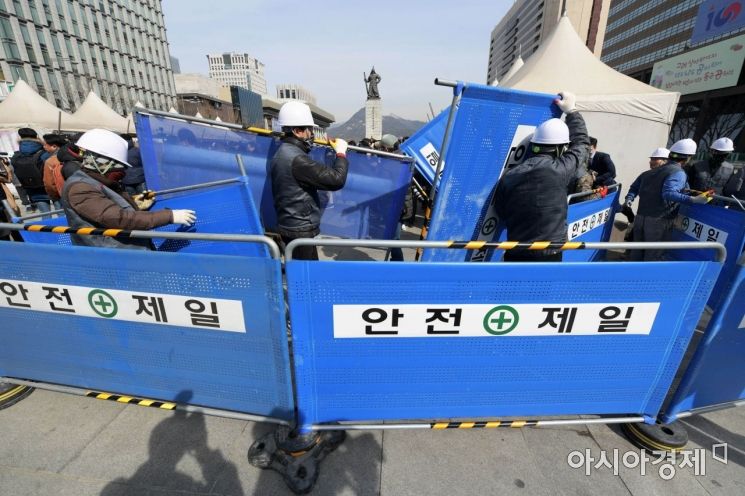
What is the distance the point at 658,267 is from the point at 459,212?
1802 mm

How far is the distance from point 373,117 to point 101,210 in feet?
75.5

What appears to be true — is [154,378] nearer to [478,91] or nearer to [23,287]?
[23,287]

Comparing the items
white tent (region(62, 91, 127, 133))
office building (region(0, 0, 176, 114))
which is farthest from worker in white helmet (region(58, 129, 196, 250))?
office building (region(0, 0, 176, 114))

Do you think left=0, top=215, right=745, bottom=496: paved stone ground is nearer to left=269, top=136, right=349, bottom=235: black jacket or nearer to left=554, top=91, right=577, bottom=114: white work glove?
left=269, top=136, right=349, bottom=235: black jacket

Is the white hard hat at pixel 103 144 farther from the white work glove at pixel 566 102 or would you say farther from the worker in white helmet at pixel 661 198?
the worker in white helmet at pixel 661 198

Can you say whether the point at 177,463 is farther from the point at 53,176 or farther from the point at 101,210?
the point at 53,176

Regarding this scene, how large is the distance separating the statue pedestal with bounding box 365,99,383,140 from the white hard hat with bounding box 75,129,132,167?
869 inches

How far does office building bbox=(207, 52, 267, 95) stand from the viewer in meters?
152

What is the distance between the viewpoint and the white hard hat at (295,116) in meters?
3.08

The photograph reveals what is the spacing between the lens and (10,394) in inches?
105

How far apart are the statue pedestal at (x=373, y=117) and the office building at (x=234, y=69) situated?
150700 mm

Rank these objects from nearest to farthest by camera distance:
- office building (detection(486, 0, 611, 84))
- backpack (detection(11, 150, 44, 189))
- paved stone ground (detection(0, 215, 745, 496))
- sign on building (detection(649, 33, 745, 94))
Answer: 1. paved stone ground (detection(0, 215, 745, 496))
2. backpack (detection(11, 150, 44, 189))
3. sign on building (detection(649, 33, 745, 94))
4. office building (detection(486, 0, 611, 84))

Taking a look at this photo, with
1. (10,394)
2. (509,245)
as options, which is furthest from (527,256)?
(10,394)

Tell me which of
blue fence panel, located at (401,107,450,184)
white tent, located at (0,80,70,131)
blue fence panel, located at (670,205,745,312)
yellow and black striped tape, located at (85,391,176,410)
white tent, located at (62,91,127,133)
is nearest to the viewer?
yellow and black striped tape, located at (85,391,176,410)
